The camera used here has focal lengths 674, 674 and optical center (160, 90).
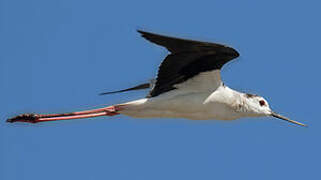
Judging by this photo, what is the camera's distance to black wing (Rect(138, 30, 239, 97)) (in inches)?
348

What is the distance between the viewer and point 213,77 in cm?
988

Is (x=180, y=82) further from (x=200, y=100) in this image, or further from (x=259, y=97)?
(x=259, y=97)

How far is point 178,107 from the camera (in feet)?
32.1

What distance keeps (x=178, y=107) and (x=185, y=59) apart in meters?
0.80

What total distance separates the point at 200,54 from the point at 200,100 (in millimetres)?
825

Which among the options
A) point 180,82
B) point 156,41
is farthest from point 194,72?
point 156,41

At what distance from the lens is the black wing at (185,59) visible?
8.83m

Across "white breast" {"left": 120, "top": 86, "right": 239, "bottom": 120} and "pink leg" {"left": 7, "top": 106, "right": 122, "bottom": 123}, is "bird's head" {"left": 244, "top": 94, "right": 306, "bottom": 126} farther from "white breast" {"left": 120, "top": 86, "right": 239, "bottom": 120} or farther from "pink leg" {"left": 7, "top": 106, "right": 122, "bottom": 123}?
"pink leg" {"left": 7, "top": 106, "right": 122, "bottom": 123}

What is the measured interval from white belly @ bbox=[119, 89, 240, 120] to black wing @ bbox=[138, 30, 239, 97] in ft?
0.59

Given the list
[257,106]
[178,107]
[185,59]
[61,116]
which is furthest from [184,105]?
[61,116]

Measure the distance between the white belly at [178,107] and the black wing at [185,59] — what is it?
0.59 feet

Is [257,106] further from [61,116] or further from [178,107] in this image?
[61,116]

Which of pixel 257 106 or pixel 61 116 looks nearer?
pixel 61 116

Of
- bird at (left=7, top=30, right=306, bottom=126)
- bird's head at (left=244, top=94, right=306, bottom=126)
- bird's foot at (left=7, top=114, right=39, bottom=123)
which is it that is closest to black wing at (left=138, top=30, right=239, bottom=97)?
bird at (left=7, top=30, right=306, bottom=126)
